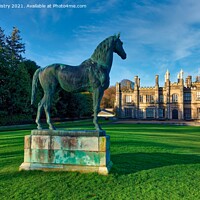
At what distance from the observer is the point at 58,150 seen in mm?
5180

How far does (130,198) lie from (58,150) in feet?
7.41

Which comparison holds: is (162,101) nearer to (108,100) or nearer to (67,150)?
(108,100)

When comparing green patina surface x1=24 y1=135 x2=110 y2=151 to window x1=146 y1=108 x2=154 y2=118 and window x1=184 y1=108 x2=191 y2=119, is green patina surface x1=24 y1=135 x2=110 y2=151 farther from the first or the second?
window x1=184 y1=108 x2=191 y2=119

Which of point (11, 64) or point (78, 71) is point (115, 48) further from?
point (11, 64)

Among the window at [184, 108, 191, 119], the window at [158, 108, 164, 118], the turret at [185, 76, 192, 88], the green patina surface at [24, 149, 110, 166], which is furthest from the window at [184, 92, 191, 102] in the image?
the green patina surface at [24, 149, 110, 166]

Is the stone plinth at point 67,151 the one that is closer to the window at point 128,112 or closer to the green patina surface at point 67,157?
the green patina surface at point 67,157

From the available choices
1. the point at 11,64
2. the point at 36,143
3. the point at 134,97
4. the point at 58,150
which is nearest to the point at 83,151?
the point at 58,150

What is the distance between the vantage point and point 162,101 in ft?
173

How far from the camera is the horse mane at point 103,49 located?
5.48 m

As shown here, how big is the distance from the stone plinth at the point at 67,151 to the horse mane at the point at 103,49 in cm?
206

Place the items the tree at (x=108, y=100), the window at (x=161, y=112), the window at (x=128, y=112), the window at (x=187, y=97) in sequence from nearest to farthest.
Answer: the window at (x=187, y=97) < the window at (x=161, y=112) < the window at (x=128, y=112) < the tree at (x=108, y=100)

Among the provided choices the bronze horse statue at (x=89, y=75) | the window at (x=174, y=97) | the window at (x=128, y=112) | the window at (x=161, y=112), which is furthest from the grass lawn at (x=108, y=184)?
the window at (x=128, y=112)

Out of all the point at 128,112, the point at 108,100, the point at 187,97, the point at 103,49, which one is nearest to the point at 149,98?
the point at 128,112

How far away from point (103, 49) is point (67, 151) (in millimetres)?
2942
